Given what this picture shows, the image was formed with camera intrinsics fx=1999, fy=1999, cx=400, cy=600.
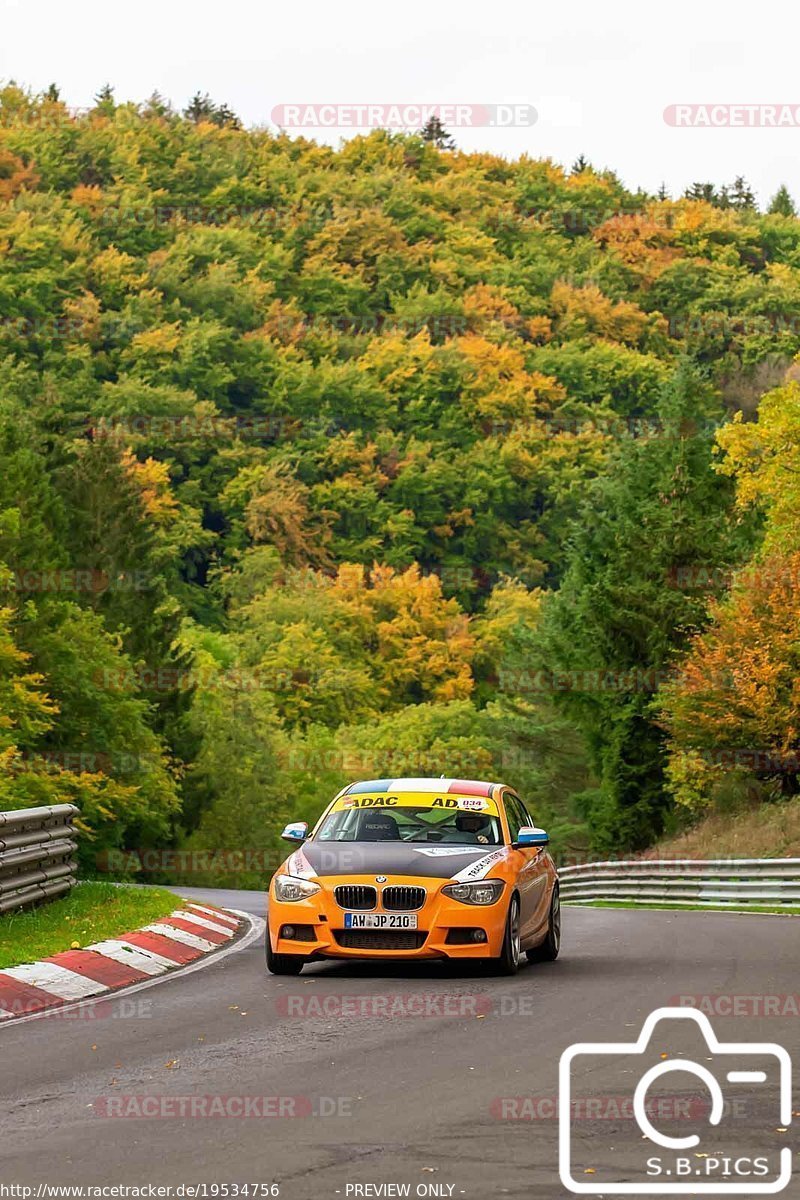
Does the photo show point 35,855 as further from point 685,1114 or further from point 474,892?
point 685,1114

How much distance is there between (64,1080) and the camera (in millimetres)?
9516

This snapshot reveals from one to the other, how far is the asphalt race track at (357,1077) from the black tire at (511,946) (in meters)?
0.20

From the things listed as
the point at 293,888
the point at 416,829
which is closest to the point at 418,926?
the point at 293,888

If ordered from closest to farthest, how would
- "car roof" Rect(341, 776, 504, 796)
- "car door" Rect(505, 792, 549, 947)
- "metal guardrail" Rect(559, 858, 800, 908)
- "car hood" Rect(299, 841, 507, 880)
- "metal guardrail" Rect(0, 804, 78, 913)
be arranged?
"car hood" Rect(299, 841, 507, 880), "car door" Rect(505, 792, 549, 947), "car roof" Rect(341, 776, 504, 796), "metal guardrail" Rect(0, 804, 78, 913), "metal guardrail" Rect(559, 858, 800, 908)

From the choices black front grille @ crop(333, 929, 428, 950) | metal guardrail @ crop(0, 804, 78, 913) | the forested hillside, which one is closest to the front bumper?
black front grille @ crop(333, 929, 428, 950)

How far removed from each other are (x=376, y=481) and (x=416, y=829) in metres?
110

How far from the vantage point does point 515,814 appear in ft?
55.4

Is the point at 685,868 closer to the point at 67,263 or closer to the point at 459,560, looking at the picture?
the point at 459,560

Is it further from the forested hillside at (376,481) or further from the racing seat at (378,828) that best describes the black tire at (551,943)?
the forested hillside at (376,481)

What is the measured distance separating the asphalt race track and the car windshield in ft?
3.33

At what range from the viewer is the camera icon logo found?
7.06 meters

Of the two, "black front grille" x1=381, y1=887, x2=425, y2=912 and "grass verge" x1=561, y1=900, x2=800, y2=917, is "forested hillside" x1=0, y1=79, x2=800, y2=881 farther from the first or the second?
"black front grille" x1=381, y1=887, x2=425, y2=912

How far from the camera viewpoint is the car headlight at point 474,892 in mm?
14406

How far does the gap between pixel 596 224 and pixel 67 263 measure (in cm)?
4192
